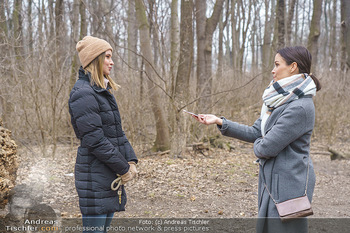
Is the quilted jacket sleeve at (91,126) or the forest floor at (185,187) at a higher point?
the quilted jacket sleeve at (91,126)

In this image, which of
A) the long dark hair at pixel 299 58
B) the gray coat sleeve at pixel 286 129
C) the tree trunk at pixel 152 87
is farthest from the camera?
the tree trunk at pixel 152 87

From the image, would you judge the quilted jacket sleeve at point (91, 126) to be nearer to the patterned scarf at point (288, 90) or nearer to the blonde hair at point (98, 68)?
the blonde hair at point (98, 68)

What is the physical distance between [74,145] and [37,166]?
2.39 metres

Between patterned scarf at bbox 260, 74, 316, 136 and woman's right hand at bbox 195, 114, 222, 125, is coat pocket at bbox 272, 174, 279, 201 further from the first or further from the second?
woman's right hand at bbox 195, 114, 222, 125

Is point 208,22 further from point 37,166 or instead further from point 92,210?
point 92,210

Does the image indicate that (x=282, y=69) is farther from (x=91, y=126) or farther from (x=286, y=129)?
(x=91, y=126)

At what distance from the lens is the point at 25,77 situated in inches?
277

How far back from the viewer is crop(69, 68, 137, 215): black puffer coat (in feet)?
7.75

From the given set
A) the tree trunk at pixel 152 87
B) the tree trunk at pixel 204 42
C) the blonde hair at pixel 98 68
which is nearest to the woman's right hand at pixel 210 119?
the blonde hair at pixel 98 68

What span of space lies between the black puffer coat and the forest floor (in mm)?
1977

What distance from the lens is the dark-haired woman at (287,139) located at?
2.03 metres

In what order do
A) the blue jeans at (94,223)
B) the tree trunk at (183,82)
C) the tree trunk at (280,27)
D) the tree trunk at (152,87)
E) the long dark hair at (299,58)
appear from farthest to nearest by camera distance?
the tree trunk at (280,27) → the tree trunk at (152,87) → the tree trunk at (183,82) → the blue jeans at (94,223) → the long dark hair at (299,58)

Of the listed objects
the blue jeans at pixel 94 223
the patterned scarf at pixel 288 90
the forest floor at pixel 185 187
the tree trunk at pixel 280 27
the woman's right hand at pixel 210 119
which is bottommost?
the forest floor at pixel 185 187

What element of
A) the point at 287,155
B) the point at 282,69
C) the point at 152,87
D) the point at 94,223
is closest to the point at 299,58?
the point at 282,69
